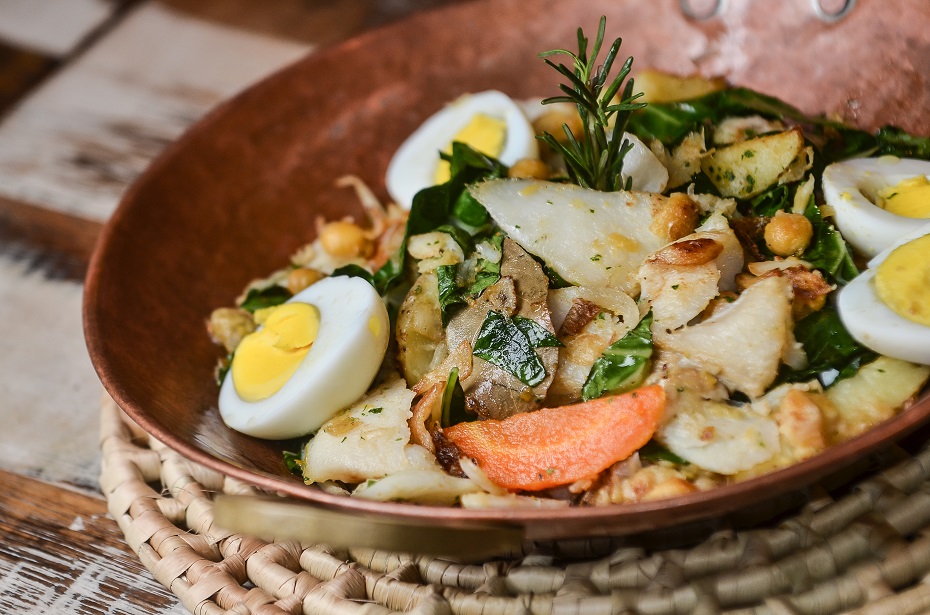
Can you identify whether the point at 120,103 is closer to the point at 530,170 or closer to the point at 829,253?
the point at 530,170

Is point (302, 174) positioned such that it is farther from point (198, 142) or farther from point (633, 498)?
point (633, 498)

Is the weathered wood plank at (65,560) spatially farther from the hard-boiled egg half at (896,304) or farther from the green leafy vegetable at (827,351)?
the hard-boiled egg half at (896,304)

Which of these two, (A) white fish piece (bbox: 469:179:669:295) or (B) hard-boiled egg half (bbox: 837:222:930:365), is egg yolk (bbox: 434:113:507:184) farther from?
(B) hard-boiled egg half (bbox: 837:222:930:365)

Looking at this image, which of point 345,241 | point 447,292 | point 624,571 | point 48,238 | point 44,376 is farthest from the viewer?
point 48,238

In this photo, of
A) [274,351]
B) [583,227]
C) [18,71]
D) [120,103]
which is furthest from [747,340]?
[18,71]

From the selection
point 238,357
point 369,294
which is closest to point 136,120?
point 238,357

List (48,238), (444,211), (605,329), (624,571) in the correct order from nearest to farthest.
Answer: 1. (624,571)
2. (605,329)
3. (444,211)
4. (48,238)
